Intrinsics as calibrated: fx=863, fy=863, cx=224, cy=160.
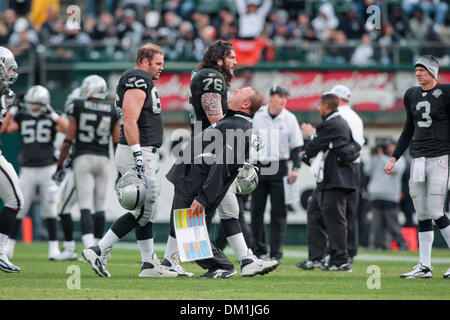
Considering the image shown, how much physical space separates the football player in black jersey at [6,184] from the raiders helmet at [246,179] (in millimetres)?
2268

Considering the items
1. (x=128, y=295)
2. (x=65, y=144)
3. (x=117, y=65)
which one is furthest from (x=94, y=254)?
(x=117, y=65)

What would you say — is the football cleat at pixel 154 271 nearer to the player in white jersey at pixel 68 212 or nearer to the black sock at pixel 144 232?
the black sock at pixel 144 232

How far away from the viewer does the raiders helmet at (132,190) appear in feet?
25.7

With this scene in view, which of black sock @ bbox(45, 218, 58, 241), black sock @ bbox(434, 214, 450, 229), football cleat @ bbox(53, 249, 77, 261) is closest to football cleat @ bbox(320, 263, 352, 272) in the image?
black sock @ bbox(434, 214, 450, 229)

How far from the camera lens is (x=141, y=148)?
812 cm

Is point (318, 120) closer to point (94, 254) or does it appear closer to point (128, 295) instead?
point (94, 254)

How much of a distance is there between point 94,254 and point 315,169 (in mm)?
3239

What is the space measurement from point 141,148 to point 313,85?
9.80m

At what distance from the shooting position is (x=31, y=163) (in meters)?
12.0

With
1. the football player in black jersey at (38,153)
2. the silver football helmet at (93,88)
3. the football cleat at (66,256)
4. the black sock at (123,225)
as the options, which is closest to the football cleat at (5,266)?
the black sock at (123,225)

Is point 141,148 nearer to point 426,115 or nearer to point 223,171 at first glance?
point 223,171

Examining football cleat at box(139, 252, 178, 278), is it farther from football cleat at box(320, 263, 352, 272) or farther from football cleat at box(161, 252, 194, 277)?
football cleat at box(320, 263, 352, 272)

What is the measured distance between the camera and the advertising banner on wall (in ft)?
57.2

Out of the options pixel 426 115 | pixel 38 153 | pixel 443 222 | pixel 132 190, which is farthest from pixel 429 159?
pixel 38 153
